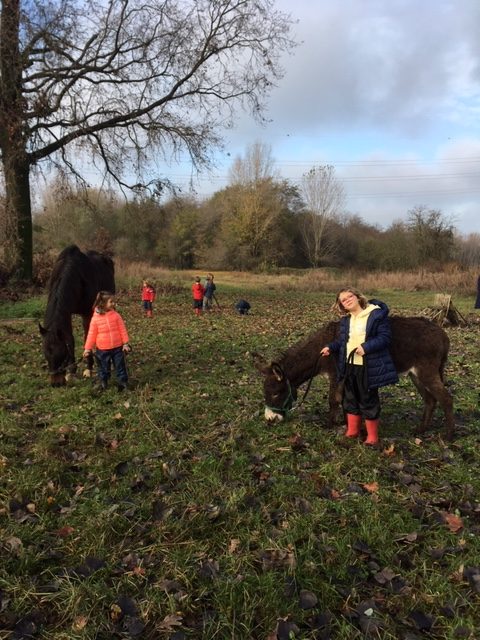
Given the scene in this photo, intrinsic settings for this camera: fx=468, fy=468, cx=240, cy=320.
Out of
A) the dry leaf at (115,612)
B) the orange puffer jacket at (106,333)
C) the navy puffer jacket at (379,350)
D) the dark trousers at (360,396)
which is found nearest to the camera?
the dry leaf at (115,612)

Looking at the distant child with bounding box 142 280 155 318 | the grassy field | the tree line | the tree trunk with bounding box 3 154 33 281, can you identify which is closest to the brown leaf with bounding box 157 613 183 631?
the grassy field

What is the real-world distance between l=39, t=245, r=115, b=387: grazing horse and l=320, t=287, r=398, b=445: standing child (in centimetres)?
489

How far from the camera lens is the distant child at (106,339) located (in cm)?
800

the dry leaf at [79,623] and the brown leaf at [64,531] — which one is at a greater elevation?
the brown leaf at [64,531]

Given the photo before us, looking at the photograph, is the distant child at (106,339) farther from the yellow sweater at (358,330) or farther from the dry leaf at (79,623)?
the dry leaf at (79,623)

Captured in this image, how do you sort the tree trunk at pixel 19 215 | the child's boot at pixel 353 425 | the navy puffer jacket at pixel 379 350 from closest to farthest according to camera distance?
the navy puffer jacket at pixel 379 350 < the child's boot at pixel 353 425 < the tree trunk at pixel 19 215

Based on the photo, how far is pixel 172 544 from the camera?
148 inches

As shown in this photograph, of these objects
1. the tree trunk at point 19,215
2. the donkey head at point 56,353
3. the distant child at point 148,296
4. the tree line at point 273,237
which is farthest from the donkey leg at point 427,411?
the tree line at point 273,237

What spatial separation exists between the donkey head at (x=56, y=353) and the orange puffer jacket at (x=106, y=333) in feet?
1.91

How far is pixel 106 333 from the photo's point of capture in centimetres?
802

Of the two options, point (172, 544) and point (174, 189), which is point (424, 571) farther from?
point (174, 189)

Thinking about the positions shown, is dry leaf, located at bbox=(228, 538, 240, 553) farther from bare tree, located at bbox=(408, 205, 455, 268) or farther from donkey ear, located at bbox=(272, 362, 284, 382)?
bare tree, located at bbox=(408, 205, 455, 268)

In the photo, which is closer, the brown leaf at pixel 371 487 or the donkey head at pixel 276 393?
the brown leaf at pixel 371 487

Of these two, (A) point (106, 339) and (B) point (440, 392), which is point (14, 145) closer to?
(A) point (106, 339)
